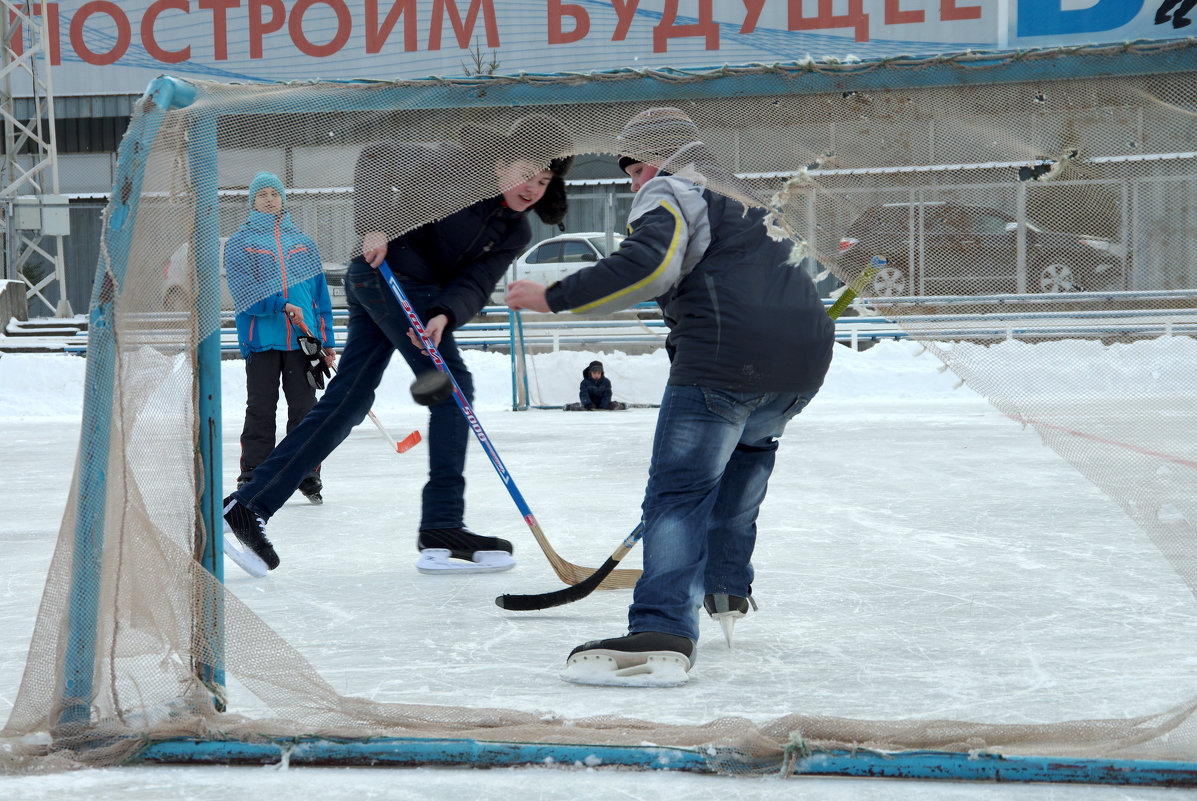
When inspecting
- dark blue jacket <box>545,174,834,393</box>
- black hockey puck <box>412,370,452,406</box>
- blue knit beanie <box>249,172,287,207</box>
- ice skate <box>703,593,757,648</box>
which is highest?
blue knit beanie <box>249,172,287,207</box>

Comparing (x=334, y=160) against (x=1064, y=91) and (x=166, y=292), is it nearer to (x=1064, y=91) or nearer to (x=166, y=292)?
(x=166, y=292)

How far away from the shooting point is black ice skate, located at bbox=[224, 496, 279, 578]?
10.4 ft

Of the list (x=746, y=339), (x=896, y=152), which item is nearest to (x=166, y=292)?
(x=746, y=339)

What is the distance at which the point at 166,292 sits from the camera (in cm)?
194

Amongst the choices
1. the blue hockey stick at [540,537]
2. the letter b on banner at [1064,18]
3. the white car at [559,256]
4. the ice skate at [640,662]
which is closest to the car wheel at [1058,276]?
the ice skate at [640,662]

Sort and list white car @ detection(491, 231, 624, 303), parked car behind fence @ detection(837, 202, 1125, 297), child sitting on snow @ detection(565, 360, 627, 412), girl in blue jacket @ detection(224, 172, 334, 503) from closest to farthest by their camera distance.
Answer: parked car behind fence @ detection(837, 202, 1125, 297), girl in blue jacket @ detection(224, 172, 334, 503), child sitting on snow @ detection(565, 360, 627, 412), white car @ detection(491, 231, 624, 303)

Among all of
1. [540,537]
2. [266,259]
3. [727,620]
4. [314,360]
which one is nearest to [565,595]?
[540,537]

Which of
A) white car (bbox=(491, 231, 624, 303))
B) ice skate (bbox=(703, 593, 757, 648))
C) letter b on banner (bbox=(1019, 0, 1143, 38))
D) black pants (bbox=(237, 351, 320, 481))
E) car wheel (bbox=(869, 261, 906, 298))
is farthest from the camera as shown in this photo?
letter b on banner (bbox=(1019, 0, 1143, 38))

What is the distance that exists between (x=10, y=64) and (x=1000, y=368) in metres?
12.7

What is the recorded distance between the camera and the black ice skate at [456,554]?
3277 mm

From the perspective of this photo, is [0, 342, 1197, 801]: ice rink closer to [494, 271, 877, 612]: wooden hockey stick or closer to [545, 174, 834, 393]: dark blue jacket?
[494, 271, 877, 612]: wooden hockey stick

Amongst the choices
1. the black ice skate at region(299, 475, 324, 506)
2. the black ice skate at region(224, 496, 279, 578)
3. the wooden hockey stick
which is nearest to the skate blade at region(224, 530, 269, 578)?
the black ice skate at region(224, 496, 279, 578)

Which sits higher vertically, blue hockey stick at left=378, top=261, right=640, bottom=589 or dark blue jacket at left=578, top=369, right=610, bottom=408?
blue hockey stick at left=378, top=261, right=640, bottom=589

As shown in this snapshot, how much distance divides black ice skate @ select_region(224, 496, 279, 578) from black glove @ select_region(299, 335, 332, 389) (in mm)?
1335
